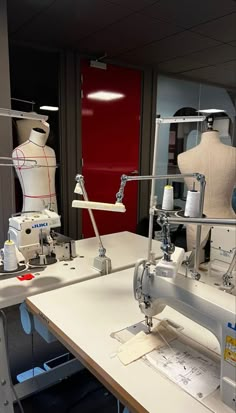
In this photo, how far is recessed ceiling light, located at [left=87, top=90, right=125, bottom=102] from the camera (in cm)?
376

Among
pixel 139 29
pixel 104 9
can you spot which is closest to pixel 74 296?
pixel 104 9

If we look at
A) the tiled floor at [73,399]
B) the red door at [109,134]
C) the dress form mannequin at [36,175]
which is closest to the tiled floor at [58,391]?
the tiled floor at [73,399]

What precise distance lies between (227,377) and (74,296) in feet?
2.36

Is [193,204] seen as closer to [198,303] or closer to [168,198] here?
[168,198]

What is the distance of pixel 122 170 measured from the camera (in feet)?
13.8

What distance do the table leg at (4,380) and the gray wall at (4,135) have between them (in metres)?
1.34

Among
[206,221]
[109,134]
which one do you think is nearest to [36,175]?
[206,221]

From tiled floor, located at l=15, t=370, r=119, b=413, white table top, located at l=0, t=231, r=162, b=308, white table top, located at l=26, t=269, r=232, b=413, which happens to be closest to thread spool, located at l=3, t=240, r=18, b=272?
white table top, located at l=0, t=231, r=162, b=308

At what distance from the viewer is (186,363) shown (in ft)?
3.01

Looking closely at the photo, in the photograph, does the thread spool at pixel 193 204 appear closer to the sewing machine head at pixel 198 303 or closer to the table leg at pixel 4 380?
the sewing machine head at pixel 198 303

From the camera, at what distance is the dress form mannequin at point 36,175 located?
85.4 inches

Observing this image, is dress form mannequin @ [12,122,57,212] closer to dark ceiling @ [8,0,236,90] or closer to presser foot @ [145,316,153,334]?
dark ceiling @ [8,0,236,90]

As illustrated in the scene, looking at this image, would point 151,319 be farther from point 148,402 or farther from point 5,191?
point 5,191

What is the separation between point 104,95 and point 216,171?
2.56 meters
